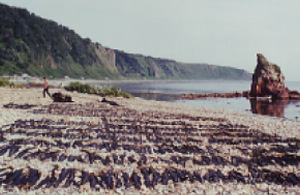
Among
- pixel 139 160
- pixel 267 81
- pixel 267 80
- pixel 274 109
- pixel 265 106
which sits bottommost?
pixel 139 160

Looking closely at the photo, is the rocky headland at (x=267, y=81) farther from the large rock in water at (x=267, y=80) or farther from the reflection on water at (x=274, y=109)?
the reflection on water at (x=274, y=109)

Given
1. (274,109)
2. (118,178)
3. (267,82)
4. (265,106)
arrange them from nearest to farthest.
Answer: (118,178)
(274,109)
(265,106)
(267,82)

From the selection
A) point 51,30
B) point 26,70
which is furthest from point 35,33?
point 26,70

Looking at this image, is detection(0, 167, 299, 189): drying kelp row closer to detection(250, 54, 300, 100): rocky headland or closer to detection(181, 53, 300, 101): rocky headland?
detection(181, 53, 300, 101): rocky headland

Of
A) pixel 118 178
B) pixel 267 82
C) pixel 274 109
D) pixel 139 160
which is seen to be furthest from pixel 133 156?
pixel 267 82

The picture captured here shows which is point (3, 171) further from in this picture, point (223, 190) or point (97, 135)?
point (223, 190)

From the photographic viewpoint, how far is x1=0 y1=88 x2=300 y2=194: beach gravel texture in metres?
7.45

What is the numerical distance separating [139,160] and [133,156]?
1.46 feet

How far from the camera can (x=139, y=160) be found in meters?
9.34

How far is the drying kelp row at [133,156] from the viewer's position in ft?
25.4

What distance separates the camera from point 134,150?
34.4 ft

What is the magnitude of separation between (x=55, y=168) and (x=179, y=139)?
19.9 feet

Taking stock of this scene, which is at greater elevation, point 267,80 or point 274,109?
point 267,80

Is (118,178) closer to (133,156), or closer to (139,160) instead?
(139,160)
